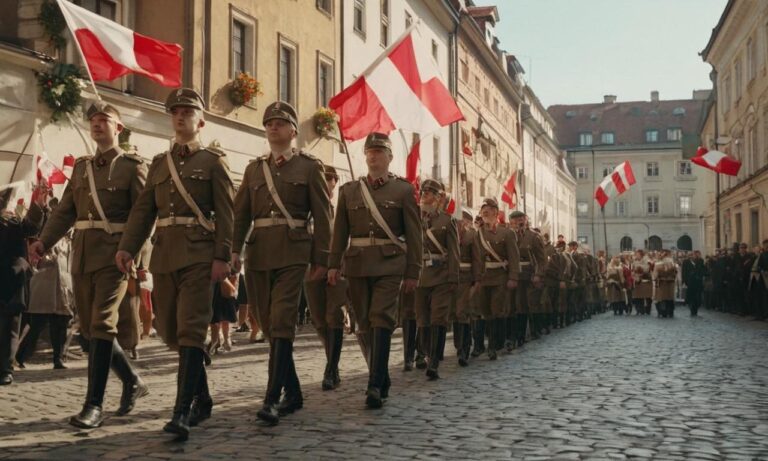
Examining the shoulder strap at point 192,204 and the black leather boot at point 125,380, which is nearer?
the shoulder strap at point 192,204

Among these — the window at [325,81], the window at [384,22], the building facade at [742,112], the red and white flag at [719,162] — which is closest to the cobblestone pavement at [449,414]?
the window at [325,81]

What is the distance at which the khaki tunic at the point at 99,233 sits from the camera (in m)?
6.71

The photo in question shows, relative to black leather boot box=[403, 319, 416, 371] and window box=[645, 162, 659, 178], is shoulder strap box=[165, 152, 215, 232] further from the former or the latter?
window box=[645, 162, 659, 178]

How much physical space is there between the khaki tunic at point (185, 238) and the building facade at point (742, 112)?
30.1 metres

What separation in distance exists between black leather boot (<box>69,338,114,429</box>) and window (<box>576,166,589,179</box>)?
100672 millimetres

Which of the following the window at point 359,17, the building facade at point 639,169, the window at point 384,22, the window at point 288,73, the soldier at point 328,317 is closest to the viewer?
the soldier at point 328,317

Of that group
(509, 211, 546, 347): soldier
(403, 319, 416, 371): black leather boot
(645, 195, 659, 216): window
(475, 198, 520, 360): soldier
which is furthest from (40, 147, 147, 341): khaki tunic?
(645, 195, 659, 216): window

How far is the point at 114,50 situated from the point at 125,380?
6.40 meters

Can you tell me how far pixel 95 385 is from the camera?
6.57 m

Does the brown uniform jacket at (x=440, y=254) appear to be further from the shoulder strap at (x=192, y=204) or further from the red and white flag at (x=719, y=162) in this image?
the red and white flag at (x=719, y=162)

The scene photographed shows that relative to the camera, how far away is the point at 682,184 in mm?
98875

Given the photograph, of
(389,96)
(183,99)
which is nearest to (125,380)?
(183,99)

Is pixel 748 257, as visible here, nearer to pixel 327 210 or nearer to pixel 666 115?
pixel 327 210

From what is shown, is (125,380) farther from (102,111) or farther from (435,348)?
(435,348)
